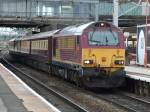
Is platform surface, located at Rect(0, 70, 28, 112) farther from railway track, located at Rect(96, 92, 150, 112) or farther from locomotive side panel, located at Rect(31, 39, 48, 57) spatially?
locomotive side panel, located at Rect(31, 39, 48, 57)

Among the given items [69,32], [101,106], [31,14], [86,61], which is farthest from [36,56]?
[31,14]

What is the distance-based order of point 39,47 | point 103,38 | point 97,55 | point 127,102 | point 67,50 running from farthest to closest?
point 39,47 < point 67,50 < point 103,38 < point 97,55 < point 127,102

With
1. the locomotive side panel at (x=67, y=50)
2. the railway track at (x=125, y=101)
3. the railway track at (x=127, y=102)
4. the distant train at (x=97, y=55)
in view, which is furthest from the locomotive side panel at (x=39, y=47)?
the railway track at (x=127, y=102)

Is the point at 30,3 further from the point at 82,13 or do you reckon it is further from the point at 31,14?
the point at 82,13

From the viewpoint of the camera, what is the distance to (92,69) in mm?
21984

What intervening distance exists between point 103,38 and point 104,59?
101 centimetres

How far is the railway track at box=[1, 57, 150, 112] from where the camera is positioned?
16.9 metres

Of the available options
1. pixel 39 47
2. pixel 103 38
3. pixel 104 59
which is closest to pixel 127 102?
pixel 104 59

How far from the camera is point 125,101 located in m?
19.4

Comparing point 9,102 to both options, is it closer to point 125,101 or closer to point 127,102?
point 127,102

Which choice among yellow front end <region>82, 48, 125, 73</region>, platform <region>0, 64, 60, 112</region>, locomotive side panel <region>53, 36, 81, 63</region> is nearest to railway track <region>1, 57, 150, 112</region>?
yellow front end <region>82, 48, 125, 73</region>

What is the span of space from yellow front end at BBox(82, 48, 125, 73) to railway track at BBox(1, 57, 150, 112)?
1.20 m

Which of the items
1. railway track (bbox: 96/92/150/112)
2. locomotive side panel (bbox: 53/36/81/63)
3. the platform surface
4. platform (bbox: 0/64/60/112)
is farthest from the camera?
locomotive side panel (bbox: 53/36/81/63)

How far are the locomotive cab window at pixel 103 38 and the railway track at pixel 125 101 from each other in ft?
7.38
